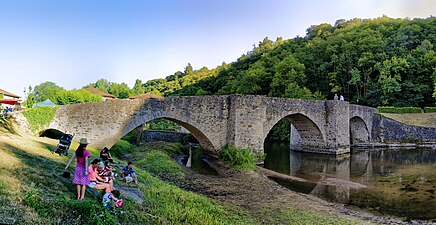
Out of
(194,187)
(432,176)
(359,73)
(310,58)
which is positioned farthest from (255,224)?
(310,58)

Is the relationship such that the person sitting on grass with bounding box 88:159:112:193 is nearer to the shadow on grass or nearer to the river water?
the shadow on grass

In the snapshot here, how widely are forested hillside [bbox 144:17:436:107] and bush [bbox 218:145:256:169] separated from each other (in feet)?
72.8

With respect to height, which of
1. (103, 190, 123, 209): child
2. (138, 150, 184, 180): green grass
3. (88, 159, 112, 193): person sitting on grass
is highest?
(88, 159, 112, 193): person sitting on grass

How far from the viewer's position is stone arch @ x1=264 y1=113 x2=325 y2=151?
2531 centimetres

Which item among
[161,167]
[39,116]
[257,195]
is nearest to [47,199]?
[257,195]

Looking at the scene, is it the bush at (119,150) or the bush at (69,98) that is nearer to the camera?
the bush at (119,150)

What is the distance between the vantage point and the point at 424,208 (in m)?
11.3

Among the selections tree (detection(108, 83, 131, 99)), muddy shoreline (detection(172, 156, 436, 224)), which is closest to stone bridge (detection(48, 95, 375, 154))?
muddy shoreline (detection(172, 156, 436, 224))

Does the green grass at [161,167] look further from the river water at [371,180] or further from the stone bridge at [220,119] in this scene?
the river water at [371,180]

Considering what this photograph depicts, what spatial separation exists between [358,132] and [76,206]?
3333 centimetres

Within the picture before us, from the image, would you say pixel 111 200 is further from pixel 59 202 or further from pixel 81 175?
pixel 59 202

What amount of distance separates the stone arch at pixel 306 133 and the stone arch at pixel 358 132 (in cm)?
833

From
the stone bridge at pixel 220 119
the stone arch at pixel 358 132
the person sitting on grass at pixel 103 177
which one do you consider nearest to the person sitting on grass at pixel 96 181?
the person sitting on grass at pixel 103 177

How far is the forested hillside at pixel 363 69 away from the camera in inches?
1639
